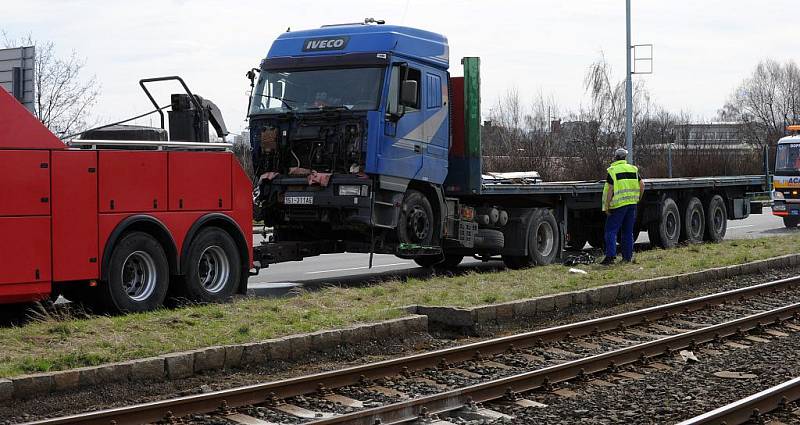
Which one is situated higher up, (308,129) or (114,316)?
(308,129)

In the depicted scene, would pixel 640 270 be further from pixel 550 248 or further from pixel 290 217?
pixel 290 217

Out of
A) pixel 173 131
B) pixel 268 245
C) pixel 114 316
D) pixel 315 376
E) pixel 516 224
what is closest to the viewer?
pixel 315 376

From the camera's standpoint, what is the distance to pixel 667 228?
2189cm

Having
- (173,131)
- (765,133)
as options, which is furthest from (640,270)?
(765,133)

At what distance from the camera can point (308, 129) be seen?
1462cm

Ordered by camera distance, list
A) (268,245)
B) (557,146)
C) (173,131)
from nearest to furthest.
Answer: (173,131) → (268,245) → (557,146)

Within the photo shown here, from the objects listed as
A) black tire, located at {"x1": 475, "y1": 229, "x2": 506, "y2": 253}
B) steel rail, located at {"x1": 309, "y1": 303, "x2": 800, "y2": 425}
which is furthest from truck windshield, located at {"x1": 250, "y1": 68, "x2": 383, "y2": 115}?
steel rail, located at {"x1": 309, "y1": 303, "x2": 800, "y2": 425}

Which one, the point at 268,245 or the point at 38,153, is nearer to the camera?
the point at 38,153

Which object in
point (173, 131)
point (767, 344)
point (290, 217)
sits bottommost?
point (767, 344)

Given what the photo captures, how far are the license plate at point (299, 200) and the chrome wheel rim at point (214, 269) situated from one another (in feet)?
6.61

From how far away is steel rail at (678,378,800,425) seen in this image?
7.17 meters

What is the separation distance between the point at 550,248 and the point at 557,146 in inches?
1123

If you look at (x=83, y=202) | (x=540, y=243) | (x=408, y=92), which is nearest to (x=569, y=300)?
(x=408, y=92)

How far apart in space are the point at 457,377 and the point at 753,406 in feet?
7.94
